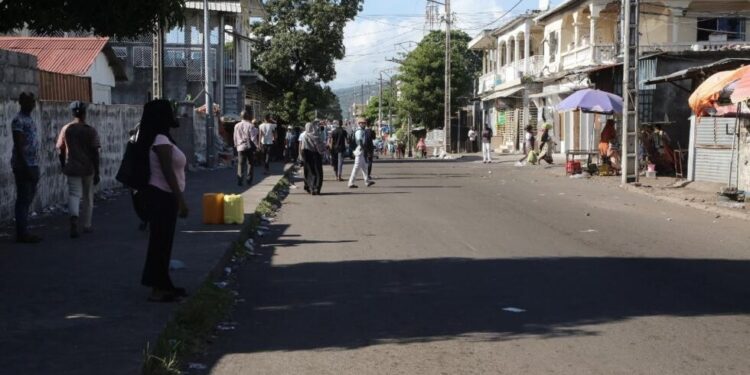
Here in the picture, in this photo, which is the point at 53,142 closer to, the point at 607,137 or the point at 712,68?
the point at 712,68

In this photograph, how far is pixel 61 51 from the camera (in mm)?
26297

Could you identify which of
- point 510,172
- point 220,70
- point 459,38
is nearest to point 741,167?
point 510,172

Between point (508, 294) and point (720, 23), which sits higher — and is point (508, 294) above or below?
below

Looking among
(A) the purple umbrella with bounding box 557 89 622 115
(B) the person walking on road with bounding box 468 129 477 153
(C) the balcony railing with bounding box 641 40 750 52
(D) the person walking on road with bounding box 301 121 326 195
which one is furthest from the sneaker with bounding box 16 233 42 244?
(B) the person walking on road with bounding box 468 129 477 153

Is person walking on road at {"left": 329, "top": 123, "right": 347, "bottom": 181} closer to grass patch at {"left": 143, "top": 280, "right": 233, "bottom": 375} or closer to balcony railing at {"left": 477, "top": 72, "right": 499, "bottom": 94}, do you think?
grass patch at {"left": 143, "top": 280, "right": 233, "bottom": 375}

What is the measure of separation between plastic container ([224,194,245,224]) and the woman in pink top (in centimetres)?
578

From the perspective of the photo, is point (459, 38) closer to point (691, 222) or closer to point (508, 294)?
point (691, 222)

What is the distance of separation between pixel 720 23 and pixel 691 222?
85.0 ft

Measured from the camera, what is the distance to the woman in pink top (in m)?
7.99

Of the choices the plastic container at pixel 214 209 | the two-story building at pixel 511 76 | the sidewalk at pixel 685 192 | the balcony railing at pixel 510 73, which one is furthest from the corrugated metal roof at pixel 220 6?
the plastic container at pixel 214 209

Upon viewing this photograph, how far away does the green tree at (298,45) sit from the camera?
183 feet

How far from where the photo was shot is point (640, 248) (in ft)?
40.0

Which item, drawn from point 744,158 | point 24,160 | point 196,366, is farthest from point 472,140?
point 196,366

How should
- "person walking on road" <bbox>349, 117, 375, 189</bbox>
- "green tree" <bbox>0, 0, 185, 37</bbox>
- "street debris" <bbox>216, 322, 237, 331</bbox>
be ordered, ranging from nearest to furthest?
"street debris" <bbox>216, 322, 237, 331</bbox> < "green tree" <bbox>0, 0, 185, 37</bbox> < "person walking on road" <bbox>349, 117, 375, 189</bbox>
